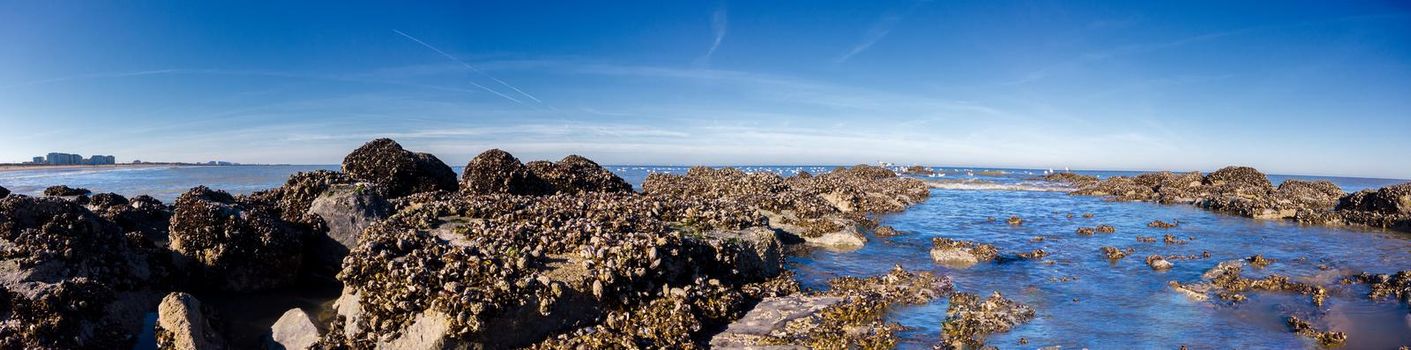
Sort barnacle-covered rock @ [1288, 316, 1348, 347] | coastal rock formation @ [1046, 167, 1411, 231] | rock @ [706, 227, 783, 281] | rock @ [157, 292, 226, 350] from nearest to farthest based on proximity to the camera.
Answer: rock @ [157, 292, 226, 350] < barnacle-covered rock @ [1288, 316, 1348, 347] < rock @ [706, 227, 783, 281] < coastal rock formation @ [1046, 167, 1411, 231]

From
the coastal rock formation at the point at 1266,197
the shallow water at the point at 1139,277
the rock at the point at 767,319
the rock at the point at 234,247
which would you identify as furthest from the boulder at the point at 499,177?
the coastal rock formation at the point at 1266,197

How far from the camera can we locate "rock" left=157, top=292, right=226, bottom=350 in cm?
652

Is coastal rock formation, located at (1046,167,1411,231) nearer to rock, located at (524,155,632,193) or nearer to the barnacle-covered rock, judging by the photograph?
the barnacle-covered rock

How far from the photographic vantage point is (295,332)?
23.5 ft

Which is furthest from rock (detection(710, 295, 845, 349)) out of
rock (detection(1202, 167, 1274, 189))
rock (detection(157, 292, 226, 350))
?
rock (detection(1202, 167, 1274, 189))

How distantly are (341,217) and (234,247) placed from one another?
1559mm

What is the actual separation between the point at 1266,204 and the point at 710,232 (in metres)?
25.6

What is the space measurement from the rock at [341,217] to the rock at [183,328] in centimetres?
354

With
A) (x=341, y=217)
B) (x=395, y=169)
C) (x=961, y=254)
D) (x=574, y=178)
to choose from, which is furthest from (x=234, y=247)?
(x=961, y=254)

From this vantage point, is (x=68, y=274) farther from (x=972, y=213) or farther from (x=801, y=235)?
(x=972, y=213)

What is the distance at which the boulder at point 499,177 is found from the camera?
52.6 ft

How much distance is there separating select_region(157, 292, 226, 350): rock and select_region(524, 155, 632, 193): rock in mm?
10404

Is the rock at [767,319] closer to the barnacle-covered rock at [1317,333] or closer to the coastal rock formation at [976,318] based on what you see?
the coastal rock formation at [976,318]

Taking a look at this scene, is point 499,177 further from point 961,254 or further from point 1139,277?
point 1139,277
